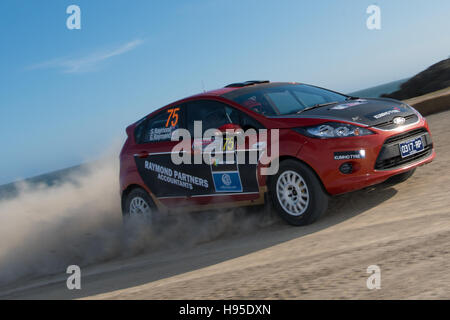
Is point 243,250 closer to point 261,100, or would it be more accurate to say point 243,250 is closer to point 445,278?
point 261,100

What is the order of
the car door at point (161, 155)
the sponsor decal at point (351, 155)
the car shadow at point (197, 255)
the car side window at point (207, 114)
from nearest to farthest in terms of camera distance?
the car shadow at point (197, 255) < the sponsor decal at point (351, 155) < the car side window at point (207, 114) < the car door at point (161, 155)

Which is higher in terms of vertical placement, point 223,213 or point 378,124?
point 378,124

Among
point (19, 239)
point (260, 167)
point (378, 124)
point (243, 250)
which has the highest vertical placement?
point (378, 124)

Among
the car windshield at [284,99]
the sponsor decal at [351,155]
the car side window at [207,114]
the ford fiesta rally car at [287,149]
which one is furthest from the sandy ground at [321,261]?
the car side window at [207,114]

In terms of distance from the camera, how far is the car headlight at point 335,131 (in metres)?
4.96

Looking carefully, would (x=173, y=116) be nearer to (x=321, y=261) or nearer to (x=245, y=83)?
(x=245, y=83)

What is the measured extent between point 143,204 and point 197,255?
200cm

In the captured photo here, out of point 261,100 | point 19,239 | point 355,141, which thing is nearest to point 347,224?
point 355,141

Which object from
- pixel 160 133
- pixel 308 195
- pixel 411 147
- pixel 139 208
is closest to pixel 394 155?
pixel 411 147

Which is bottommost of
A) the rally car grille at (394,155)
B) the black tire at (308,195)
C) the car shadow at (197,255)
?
the car shadow at (197,255)

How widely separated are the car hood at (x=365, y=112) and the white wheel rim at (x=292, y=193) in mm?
695

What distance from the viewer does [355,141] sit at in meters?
4.92

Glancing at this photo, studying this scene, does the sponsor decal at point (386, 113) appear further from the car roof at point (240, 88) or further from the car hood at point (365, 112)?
the car roof at point (240, 88)
